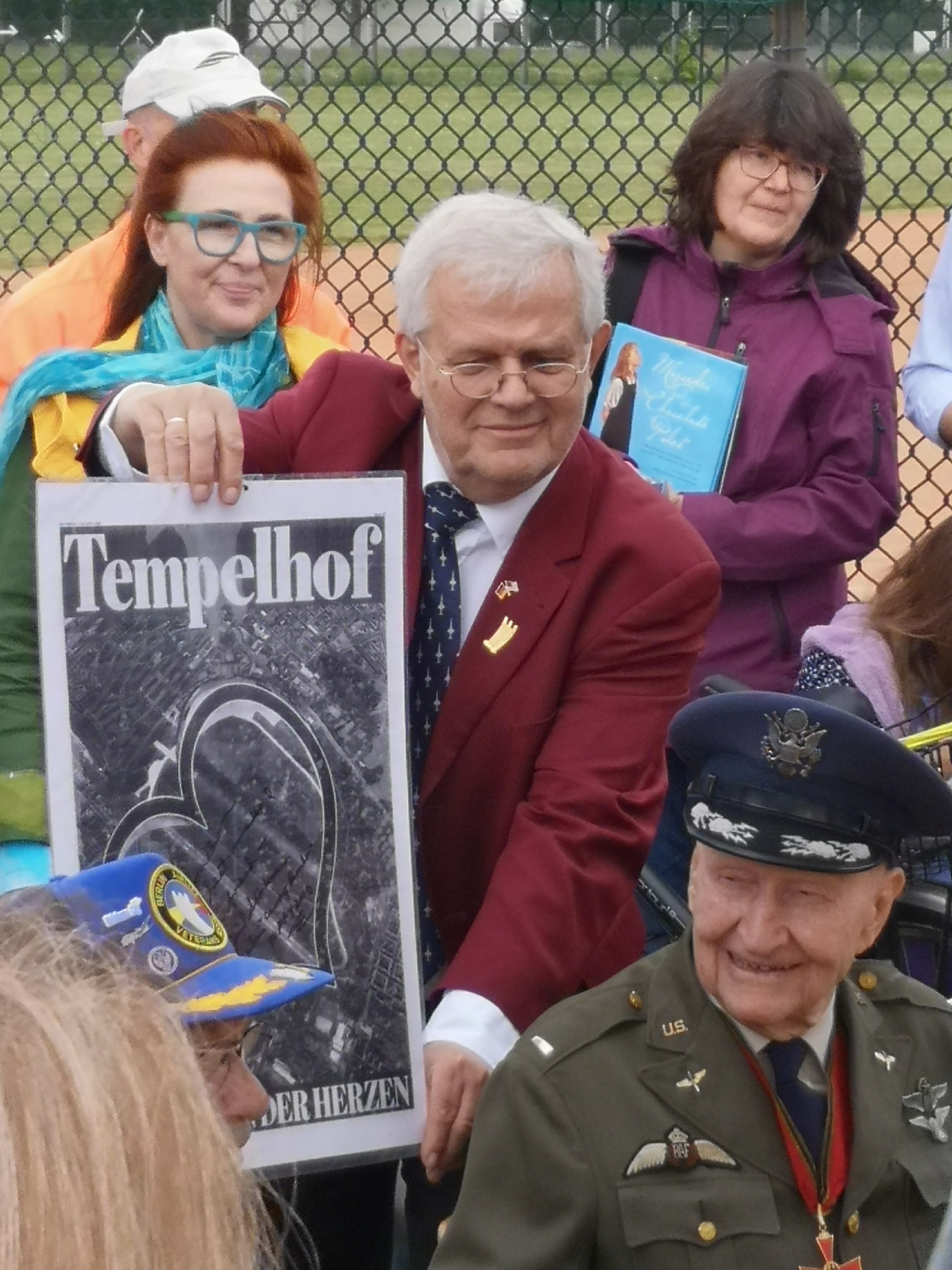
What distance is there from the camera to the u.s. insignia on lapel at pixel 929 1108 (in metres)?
2.28

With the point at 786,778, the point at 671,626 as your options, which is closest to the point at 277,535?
the point at 671,626

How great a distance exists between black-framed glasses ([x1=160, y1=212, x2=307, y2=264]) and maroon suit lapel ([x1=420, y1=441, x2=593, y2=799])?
0.96 meters

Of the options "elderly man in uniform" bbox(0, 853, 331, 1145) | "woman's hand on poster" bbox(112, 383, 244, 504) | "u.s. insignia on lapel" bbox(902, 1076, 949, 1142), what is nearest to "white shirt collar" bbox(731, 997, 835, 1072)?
"u.s. insignia on lapel" bbox(902, 1076, 949, 1142)

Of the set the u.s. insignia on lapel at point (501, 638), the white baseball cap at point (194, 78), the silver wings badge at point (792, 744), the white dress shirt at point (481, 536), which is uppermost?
the white baseball cap at point (194, 78)

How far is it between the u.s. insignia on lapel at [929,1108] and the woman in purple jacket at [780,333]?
1560mm

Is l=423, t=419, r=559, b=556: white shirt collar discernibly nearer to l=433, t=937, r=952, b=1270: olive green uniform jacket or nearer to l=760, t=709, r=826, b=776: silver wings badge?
l=760, t=709, r=826, b=776: silver wings badge

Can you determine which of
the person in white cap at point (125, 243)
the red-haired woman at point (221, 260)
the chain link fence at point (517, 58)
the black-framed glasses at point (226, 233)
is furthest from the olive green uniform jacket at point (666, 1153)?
the chain link fence at point (517, 58)

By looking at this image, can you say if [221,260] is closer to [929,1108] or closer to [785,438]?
[785,438]

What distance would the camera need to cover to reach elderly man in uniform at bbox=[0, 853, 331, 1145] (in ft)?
5.40

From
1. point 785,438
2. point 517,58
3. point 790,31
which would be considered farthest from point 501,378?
point 517,58

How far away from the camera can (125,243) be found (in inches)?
131

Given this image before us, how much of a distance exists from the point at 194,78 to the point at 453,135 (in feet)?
17.5

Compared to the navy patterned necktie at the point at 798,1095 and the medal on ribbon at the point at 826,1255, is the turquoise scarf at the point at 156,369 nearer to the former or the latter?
the navy patterned necktie at the point at 798,1095

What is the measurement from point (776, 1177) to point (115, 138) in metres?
3.77
